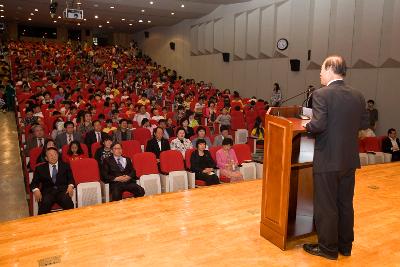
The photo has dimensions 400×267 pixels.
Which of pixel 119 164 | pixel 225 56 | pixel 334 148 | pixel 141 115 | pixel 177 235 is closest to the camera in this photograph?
pixel 334 148

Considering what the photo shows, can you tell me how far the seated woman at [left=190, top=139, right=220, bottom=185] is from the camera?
488cm

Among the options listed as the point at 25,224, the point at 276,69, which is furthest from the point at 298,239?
the point at 276,69

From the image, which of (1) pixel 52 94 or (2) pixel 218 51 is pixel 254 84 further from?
(1) pixel 52 94

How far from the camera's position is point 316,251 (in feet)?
8.02

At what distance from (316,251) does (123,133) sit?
4794mm

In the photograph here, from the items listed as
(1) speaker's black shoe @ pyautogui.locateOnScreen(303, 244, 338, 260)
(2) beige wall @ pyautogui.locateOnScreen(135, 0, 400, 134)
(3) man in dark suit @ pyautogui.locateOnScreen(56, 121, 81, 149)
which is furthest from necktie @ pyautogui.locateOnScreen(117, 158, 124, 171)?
(2) beige wall @ pyautogui.locateOnScreen(135, 0, 400, 134)

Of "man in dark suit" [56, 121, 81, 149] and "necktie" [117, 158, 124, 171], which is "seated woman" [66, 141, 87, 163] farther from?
"man in dark suit" [56, 121, 81, 149]

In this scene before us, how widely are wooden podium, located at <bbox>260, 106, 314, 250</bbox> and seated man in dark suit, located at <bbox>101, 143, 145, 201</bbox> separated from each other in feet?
7.23

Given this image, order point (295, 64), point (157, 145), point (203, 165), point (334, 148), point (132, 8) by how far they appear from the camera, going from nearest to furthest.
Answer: point (334, 148)
point (203, 165)
point (157, 145)
point (295, 64)
point (132, 8)

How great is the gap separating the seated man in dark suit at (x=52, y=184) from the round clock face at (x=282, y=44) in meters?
8.52

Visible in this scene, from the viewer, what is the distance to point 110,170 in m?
4.60

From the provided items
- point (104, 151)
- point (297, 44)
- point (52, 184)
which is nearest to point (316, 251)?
point (52, 184)

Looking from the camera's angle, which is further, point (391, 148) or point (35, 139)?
point (391, 148)

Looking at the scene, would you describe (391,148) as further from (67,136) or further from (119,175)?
(67,136)
